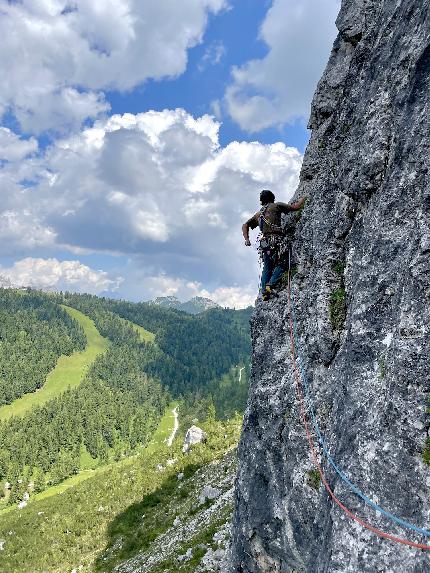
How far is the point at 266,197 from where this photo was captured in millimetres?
17656

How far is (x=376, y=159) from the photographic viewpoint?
13.0 meters

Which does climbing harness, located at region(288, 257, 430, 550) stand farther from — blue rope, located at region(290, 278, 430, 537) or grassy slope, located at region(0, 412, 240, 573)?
grassy slope, located at region(0, 412, 240, 573)

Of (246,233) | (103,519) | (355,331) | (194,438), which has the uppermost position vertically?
(246,233)

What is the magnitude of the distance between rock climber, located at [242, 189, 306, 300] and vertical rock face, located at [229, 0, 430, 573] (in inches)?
25.5

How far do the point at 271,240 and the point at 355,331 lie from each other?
6.89 metres

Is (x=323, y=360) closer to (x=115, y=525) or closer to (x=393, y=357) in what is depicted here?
(x=393, y=357)

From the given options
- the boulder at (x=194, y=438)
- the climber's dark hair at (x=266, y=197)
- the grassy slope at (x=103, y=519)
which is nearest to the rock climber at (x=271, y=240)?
the climber's dark hair at (x=266, y=197)

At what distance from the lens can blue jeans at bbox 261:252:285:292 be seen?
1758 cm

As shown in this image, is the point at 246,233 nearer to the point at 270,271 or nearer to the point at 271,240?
the point at 271,240

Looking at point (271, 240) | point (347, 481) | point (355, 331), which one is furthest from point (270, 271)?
point (347, 481)

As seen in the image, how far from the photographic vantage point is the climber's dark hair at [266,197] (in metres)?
17.6

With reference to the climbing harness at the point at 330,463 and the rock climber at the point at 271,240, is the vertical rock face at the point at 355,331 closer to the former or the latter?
the climbing harness at the point at 330,463

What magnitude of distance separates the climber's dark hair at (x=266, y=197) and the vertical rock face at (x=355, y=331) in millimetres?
1518

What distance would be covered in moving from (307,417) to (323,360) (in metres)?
1.93
